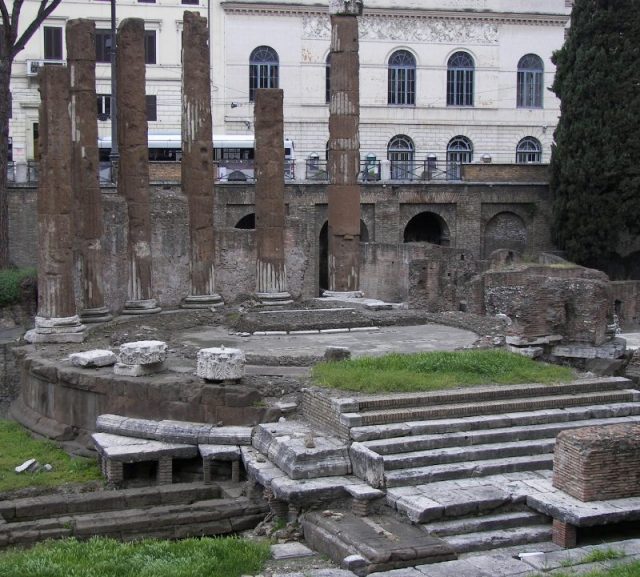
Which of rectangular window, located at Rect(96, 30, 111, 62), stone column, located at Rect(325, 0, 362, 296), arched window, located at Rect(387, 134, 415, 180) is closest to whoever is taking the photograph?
stone column, located at Rect(325, 0, 362, 296)

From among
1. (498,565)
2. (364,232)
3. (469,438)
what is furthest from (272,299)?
(364,232)

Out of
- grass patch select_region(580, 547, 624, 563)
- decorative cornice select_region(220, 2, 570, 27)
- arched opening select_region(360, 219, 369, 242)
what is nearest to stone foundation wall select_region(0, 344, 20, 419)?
grass patch select_region(580, 547, 624, 563)

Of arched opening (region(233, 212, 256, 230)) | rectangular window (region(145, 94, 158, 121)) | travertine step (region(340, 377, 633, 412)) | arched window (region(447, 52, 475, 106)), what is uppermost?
arched window (region(447, 52, 475, 106))

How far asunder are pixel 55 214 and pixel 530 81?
99.4 feet

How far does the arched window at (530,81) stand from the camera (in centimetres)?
4169

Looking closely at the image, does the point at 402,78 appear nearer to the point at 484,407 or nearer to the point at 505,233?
the point at 505,233

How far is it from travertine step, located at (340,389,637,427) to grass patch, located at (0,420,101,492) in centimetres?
341

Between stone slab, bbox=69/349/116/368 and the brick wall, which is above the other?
the brick wall

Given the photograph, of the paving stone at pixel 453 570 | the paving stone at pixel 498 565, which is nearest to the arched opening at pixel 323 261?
the paving stone at pixel 498 565

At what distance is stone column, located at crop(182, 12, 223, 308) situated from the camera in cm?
1862

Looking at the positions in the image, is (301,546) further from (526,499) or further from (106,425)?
(106,425)

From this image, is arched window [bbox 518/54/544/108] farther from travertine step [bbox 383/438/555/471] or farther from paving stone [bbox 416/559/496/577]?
paving stone [bbox 416/559/496/577]

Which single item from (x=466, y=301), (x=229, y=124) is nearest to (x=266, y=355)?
(x=466, y=301)

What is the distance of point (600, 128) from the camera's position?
3009 cm
